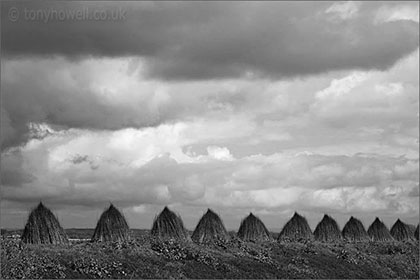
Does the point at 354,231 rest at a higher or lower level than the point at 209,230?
lower

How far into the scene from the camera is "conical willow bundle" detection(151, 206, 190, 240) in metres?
31.8

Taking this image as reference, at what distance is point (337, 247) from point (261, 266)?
9757 millimetres

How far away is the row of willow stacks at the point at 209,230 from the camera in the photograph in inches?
1065

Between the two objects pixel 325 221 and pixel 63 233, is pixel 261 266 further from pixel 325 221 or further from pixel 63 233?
pixel 325 221

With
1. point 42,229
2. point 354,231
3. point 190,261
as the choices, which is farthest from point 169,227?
point 354,231

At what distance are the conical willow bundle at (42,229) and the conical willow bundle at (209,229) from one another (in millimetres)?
9302

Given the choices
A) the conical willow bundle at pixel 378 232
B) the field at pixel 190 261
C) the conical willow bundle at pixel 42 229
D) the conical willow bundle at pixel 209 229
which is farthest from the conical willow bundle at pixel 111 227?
the conical willow bundle at pixel 378 232

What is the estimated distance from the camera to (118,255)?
26578 millimetres

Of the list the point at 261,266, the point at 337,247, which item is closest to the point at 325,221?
the point at 337,247

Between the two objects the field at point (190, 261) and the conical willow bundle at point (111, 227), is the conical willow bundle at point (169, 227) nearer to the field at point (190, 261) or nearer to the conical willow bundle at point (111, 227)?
the field at point (190, 261)

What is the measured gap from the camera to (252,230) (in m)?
39.2

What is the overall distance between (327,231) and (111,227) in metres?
21.4

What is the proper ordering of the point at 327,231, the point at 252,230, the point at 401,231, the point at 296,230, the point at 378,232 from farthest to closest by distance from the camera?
the point at 401,231 → the point at 378,232 → the point at 327,231 → the point at 296,230 → the point at 252,230

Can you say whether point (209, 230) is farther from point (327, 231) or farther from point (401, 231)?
point (401, 231)
